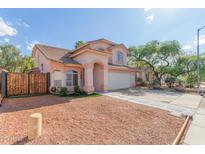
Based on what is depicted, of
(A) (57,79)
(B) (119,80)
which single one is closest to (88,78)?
(A) (57,79)

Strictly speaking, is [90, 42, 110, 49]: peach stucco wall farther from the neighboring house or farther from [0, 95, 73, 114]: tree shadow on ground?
[0, 95, 73, 114]: tree shadow on ground

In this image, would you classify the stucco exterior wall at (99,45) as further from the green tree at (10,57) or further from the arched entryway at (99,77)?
the green tree at (10,57)

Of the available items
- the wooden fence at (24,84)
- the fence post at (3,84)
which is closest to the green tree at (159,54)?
the wooden fence at (24,84)

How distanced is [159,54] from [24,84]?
2265 centimetres

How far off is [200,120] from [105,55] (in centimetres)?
1200

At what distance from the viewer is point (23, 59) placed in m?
32.8

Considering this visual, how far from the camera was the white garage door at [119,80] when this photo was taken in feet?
62.3

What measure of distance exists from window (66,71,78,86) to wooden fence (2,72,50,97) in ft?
6.85

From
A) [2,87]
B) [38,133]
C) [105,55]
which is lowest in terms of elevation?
[38,133]

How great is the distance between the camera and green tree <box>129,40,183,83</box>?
2448 centimetres

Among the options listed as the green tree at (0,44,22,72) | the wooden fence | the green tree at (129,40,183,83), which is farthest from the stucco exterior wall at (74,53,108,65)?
the green tree at (0,44,22,72)
